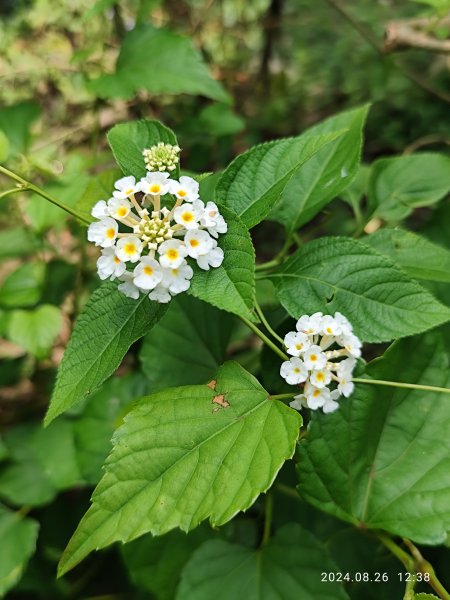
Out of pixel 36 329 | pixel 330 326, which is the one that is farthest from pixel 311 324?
pixel 36 329

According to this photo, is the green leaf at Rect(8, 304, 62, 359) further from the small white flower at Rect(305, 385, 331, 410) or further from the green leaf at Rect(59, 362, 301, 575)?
the small white flower at Rect(305, 385, 331, 410)

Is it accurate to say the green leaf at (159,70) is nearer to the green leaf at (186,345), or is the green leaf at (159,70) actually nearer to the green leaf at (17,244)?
the green leaf at (17,244)

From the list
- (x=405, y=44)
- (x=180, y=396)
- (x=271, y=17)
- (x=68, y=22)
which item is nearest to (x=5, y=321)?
(x=180, y=396)

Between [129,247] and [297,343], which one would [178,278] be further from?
[297,343]

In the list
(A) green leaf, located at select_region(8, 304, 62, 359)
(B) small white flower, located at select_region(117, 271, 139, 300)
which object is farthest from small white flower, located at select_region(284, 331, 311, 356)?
(A) green leaf, located at select_region(8, 304, 62, 359)

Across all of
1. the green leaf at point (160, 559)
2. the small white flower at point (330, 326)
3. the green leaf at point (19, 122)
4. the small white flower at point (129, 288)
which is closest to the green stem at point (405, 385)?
the small white flower at point (330, 326)

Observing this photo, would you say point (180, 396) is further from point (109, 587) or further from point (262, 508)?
point (109, 587)
